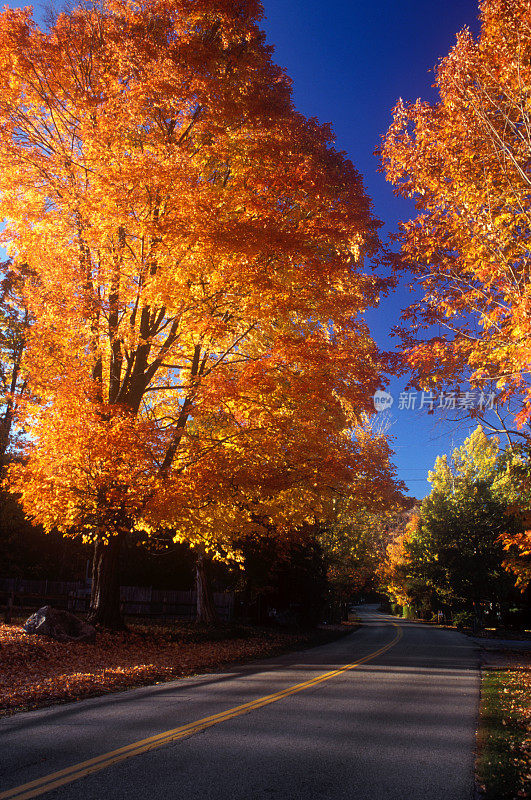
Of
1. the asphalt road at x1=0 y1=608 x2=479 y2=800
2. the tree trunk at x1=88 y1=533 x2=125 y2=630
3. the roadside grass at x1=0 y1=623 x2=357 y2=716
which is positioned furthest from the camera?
the tree trunk at x1=88 y1=533 x2=125 y2=630

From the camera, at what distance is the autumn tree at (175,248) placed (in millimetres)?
11625

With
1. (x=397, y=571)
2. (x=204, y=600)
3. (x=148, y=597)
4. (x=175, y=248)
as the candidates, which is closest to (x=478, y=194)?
(x=175, y=248)

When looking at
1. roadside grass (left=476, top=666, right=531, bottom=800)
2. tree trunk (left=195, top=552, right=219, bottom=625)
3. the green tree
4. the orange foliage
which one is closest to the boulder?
tree trunk (left=195, top=552, right=219, bottom=625)

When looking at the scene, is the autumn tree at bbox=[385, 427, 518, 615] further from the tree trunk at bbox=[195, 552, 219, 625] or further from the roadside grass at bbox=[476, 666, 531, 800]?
the roadside grass at bbox=[476, 666, 531, 800]

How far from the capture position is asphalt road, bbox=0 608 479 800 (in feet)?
14.5

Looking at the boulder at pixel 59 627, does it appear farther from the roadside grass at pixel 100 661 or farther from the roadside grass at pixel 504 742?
the roadside grass at pixel 504 742

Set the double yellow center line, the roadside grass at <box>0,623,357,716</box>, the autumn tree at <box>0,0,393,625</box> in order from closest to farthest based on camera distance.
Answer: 1. the double yellow center line
2. the roadside grass at <box>0,623,357,716</box>
3. the autumn tree at <box>0,0,393,625</box>

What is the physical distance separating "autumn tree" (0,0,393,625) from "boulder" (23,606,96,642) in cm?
216

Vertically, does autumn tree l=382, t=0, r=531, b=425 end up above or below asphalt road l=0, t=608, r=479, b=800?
above

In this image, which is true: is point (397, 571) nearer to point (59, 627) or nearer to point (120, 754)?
point (59, 627)

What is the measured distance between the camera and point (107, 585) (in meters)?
14.8

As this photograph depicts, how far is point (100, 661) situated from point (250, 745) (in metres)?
7.17

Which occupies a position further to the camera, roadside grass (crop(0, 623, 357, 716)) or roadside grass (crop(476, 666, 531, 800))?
roadside grass (crop(0, 623, 357, 716))

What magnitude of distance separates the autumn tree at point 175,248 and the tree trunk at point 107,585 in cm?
70
